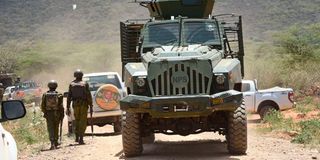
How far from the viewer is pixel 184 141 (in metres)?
13.5

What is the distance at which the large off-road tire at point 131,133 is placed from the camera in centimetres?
1037

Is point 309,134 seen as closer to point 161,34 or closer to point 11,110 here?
point 161,34

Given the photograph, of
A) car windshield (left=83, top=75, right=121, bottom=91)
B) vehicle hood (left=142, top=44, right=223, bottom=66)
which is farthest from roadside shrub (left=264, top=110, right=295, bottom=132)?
vehicle hood (left=142, top=44, right=223, bottom=66)

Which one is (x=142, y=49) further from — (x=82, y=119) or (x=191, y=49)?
(x=82, y=119)

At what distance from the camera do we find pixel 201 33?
1152 centimetres

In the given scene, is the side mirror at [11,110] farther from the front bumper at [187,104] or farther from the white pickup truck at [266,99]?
the white pickup truck at [266,99]

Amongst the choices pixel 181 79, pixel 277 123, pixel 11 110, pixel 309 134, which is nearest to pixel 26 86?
pixel 277 123

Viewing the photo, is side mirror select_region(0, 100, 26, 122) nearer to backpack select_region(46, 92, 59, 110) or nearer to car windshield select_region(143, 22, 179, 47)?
car windshield select_region(143, 22, 179, 47)

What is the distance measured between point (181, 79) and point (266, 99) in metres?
11.4

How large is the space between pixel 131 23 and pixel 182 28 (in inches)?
66.2

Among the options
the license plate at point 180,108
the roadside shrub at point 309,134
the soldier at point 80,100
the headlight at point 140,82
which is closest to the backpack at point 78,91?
the soldier at point 80,100

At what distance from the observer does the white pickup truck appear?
809 inches

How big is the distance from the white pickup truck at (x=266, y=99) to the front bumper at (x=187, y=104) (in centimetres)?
1110

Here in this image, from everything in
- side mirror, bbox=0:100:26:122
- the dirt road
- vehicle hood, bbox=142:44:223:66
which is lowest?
the dirt road
